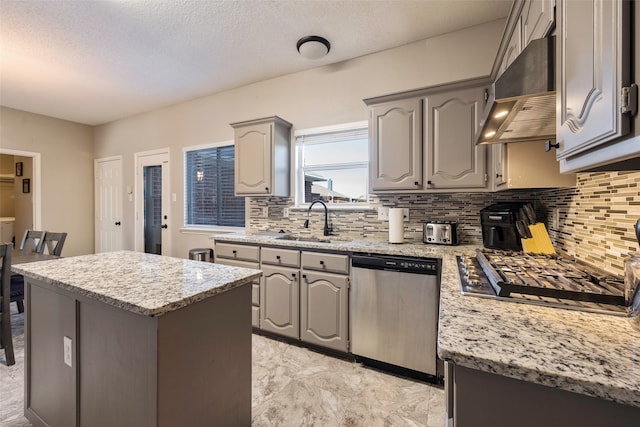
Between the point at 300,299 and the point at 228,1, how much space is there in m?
2.41

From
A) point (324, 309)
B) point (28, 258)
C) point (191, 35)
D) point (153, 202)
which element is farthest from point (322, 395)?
point (153, 202)

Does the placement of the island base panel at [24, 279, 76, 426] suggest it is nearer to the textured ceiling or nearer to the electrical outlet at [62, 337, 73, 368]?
the electrical outlet at [62, 337, 73, 368]

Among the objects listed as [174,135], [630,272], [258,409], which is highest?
[174,135]

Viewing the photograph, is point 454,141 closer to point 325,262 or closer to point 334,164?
point 334,164

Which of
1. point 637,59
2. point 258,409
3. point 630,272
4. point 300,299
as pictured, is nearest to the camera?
point 637,59

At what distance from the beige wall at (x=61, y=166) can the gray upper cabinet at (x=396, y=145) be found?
18.0ft

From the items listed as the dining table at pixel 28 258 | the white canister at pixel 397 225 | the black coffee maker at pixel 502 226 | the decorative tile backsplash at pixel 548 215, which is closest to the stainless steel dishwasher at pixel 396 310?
the white canister at pixel 397 225

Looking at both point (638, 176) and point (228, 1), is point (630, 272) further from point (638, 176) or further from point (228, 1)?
point (228, 1)

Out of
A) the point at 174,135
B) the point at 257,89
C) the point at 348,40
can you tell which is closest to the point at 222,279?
the point at 348,40

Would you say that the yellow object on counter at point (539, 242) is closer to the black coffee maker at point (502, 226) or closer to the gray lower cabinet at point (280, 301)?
the black coffee maker at point (502, 226)

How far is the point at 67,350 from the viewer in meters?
1.30

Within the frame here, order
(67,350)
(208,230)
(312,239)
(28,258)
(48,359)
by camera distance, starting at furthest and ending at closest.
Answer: (208,230) → (312,239) → (28,258) → (48,359) → (67,350)

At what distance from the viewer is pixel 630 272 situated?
87 centimetres

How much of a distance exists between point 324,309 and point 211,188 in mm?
2517
